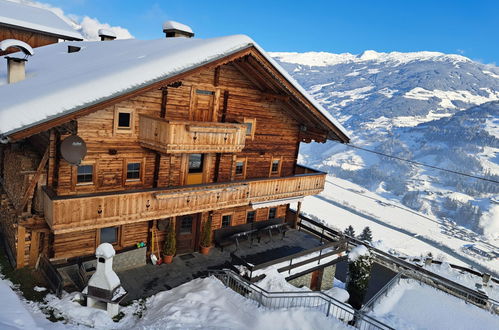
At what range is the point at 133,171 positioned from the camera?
15188 mm

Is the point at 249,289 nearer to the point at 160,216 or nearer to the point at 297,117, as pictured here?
the point at 160,216

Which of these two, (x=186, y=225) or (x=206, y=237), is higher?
(x=186, y=225)

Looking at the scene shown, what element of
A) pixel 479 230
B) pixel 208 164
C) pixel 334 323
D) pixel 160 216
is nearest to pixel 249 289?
pixel 334 323

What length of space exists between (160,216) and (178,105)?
15.8ft

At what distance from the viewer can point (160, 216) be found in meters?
14.6

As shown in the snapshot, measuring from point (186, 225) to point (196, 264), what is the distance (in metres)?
2.06

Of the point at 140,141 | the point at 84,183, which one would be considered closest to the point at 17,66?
the point at 84,183

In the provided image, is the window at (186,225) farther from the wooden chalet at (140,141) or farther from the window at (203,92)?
the window at (203,92)

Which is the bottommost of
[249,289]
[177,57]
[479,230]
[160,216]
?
[479,230]

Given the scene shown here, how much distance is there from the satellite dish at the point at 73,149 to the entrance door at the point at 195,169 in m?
5.40

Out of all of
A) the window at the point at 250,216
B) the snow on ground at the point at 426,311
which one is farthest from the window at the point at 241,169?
the snow on ground at the point at 426,311

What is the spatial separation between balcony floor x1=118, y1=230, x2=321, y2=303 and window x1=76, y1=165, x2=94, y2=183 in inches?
170

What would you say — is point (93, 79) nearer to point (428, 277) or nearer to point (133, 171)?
point (133, 171)

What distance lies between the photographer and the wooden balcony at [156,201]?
12.0 metres
